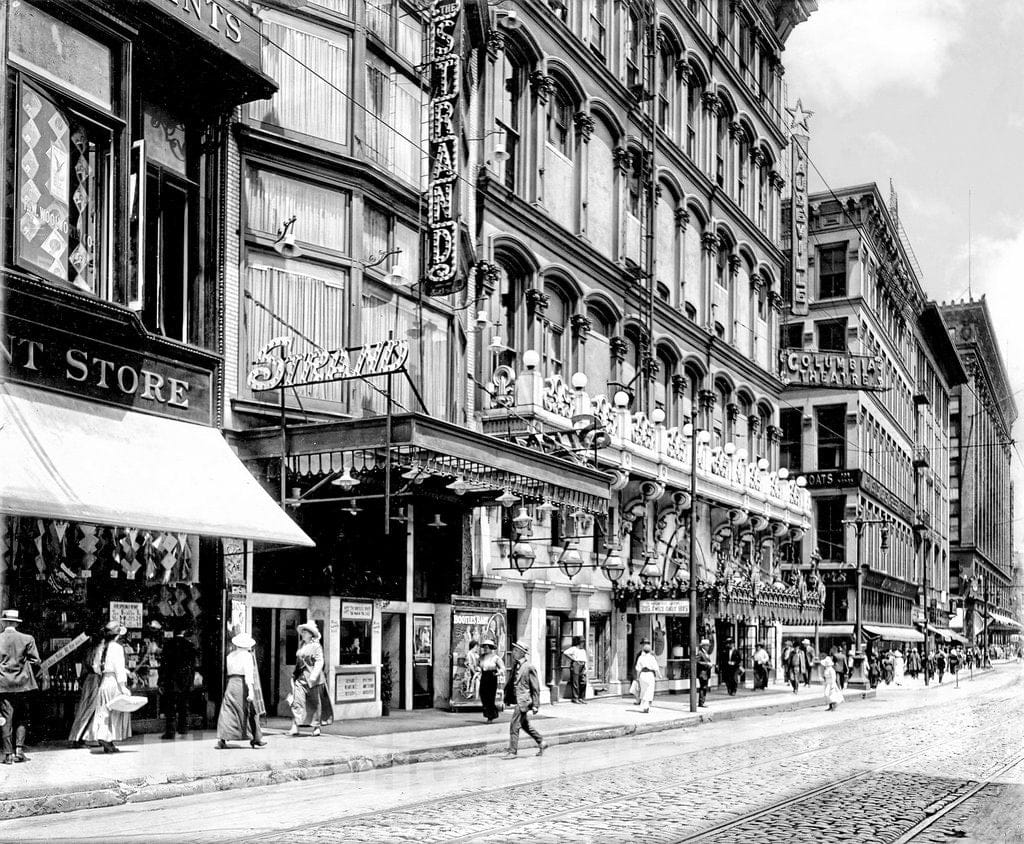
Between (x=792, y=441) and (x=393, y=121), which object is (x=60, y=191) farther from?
(x=792, y=441)

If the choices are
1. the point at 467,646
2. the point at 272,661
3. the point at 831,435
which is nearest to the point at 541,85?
the point at 467,646

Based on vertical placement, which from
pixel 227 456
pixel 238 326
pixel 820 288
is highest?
pixel 820 288

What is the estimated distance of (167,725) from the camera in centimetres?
1845

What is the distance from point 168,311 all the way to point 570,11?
1814 cm

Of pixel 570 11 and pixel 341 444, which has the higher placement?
pixel 570 11

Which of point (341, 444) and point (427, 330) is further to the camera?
point (427, 330)

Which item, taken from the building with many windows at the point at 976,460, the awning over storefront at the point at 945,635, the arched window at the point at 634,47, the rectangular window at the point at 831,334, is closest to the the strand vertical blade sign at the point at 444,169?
the arched window at the point at 634,47

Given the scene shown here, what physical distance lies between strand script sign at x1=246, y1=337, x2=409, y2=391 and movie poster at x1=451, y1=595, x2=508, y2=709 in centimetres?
662

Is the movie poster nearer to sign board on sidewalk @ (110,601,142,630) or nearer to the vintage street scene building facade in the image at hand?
the vintage street scene building facade

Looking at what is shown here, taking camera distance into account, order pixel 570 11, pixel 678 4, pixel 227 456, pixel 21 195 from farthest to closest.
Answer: pixel 678 4 < pixel 570 11 < pixel 227 456 < pixel 21 195

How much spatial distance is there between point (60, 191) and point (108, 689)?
21.4 ft

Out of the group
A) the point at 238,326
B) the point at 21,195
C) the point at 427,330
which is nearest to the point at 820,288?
the point at 427,330

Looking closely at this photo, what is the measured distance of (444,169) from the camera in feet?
80.8

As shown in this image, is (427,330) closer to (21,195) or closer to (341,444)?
(341,444)
